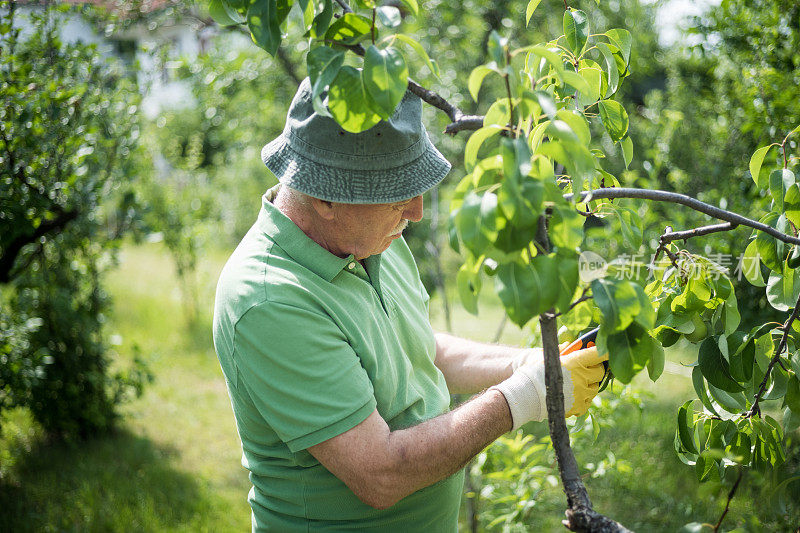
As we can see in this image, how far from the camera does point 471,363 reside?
243 centimetres

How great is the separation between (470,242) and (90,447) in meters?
4.29

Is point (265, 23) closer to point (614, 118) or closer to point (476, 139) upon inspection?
point (476, 139)

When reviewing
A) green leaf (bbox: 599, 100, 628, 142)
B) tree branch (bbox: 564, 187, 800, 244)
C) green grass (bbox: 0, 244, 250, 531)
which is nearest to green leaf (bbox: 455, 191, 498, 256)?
tree branch (bbox: 564, 187, 800, 244)

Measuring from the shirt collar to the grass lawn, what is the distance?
146cm

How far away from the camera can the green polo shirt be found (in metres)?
1.67

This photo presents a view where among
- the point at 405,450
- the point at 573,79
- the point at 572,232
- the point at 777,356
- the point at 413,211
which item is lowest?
the point at 405,450

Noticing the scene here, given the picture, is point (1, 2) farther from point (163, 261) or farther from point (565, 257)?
point (163, 261)

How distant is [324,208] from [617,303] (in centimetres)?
95

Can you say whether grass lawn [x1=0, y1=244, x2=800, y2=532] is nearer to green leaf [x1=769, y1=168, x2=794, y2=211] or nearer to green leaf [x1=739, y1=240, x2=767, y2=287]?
green leaf [x1=739, y1=240, x2=767, y2=287]

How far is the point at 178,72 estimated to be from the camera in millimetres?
4984

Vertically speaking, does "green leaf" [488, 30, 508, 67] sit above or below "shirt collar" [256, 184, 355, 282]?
above

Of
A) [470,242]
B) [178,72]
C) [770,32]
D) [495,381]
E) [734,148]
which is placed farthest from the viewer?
[178,72]

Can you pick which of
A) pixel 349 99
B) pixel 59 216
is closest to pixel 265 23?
pixel 349 99

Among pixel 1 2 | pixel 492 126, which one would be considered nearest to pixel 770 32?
pixel 492 126
